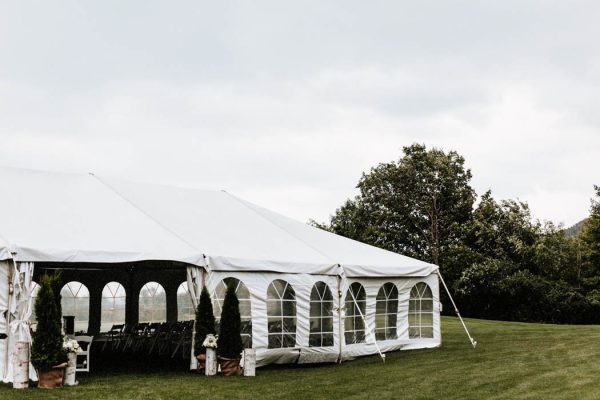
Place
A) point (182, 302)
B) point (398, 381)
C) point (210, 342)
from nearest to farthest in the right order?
point (398, 381)
point (210, 342)
point (182, 302)

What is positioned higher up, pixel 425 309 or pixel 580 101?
pixel 580 101

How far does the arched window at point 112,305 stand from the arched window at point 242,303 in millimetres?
6667

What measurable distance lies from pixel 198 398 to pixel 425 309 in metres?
7.15

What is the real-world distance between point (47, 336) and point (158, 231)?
2.80m

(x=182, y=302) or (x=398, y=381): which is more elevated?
(x=182, y=302)

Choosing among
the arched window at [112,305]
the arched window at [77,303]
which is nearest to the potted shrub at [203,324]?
the arched window at [112,305]

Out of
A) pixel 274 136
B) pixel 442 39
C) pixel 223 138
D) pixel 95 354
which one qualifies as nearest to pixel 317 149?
pixel 274 136

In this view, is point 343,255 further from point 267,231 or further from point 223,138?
point 223,138

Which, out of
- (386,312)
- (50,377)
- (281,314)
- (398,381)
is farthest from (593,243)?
(50,377)

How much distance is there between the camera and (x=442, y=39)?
14.3m

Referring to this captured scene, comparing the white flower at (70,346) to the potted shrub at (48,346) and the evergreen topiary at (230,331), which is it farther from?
the evergreen topiary at (230,331)

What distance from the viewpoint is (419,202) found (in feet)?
105

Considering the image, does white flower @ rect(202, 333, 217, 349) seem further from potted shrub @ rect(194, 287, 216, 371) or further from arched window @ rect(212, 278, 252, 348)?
arched window @ rect(212, 278, 252, 348)

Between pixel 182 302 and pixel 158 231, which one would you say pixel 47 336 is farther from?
pixel 182 302
